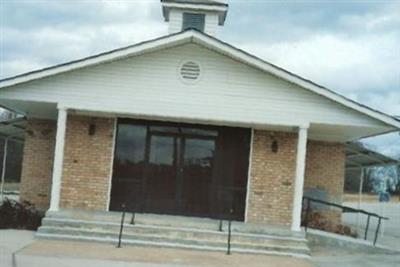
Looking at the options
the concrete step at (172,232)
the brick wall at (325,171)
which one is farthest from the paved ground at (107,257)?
the brick wall at (325,171)

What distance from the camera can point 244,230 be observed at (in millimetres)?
15375

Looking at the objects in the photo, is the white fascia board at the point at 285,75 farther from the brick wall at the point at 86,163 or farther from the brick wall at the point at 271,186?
the brick wall at the point at 86,163

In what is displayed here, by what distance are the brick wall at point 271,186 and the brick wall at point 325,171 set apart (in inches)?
94.5

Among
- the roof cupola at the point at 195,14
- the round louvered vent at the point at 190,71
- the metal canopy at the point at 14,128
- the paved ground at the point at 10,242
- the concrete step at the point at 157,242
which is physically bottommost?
the paved ground at the point at 10,242

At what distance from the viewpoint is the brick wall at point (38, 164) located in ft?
61.9

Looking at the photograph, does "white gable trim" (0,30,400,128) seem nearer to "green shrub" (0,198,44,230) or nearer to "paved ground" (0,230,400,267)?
"green shrub" (0,198,44,230)

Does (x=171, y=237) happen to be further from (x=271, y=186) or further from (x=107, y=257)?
(x=271, y=186)

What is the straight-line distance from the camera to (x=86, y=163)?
17.2 meters

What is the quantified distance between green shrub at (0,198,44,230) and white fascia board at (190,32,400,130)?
20.2 ft

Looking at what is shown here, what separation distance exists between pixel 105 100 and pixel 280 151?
4978mm

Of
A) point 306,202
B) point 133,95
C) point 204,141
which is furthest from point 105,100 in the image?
point 306,202

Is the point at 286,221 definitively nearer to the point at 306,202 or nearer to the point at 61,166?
the point at 306,202

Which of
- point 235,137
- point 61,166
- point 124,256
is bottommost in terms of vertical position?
point 124,256

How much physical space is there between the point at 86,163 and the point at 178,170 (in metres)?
2.50
